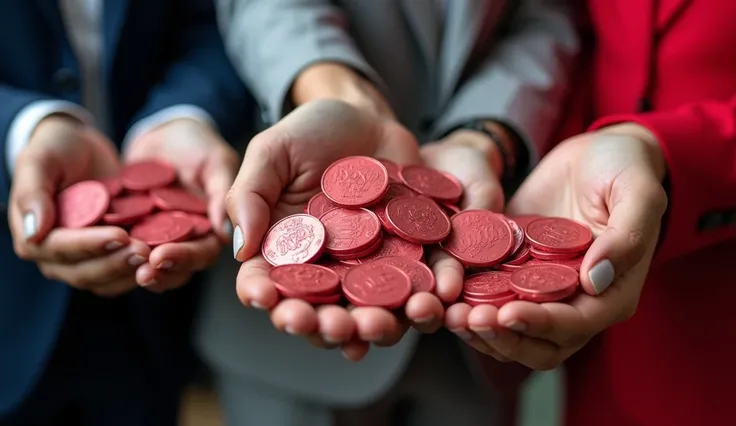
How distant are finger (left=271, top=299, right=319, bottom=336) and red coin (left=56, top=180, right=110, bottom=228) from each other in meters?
0.38

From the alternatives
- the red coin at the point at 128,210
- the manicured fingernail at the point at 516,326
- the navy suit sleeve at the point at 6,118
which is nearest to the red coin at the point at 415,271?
the manicured fingernail at the point at 516,326

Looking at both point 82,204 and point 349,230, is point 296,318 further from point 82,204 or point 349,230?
point 82,204

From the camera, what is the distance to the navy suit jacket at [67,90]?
104cm

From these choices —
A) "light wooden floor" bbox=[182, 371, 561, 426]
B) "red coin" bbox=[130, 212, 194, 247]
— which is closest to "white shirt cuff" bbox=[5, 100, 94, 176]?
"red coin" bbox=[130, 212, 194, 247]

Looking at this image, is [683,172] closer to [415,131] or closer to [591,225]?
[591,225]

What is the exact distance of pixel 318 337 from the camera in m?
0.66

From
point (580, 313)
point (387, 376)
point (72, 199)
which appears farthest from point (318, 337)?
point (72, 199)

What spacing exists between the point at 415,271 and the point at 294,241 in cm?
14

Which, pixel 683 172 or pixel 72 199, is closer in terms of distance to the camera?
pixel 683 172

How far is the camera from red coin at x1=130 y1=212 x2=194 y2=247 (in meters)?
0.88

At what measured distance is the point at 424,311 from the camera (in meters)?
0.66

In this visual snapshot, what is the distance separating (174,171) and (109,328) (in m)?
0.30

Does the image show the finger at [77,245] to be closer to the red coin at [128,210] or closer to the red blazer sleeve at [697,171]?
the red coin at [128,210]

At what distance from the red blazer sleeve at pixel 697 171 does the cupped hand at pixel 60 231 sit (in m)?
0.63
